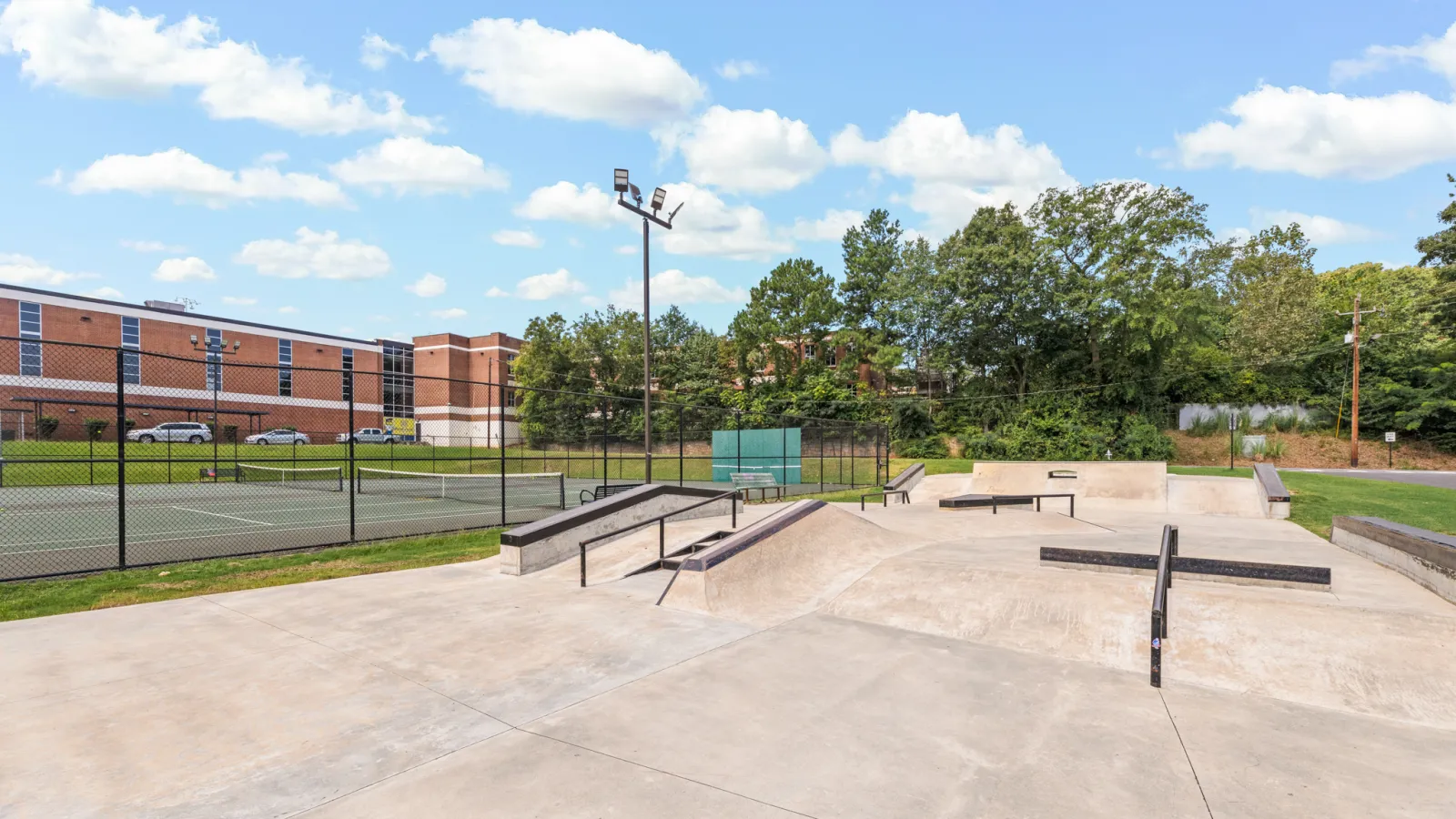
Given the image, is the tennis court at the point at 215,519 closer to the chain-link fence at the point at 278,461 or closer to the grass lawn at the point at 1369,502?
the chain-link fence at the point at 278,461

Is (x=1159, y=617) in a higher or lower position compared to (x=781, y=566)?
higher

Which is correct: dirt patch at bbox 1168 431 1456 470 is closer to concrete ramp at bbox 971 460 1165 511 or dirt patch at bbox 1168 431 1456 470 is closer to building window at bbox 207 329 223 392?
concrete ramp at bbox 971 460 1165 511

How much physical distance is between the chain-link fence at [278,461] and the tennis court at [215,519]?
0.09m

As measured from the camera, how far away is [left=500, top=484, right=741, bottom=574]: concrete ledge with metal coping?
885 centimetres

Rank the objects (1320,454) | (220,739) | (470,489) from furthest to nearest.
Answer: (1320,454) < (470,489) < (220,739)

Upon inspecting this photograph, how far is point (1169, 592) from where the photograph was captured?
20.5 ft

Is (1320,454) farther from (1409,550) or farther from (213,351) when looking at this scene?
(213,351)

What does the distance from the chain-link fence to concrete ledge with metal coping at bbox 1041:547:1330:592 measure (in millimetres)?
8829

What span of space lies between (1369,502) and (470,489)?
31.3 m

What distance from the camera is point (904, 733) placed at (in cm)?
398

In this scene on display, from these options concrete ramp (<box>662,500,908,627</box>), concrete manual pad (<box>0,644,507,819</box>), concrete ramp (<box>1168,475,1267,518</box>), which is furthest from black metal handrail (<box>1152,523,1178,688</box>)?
concrete ramp (<box>1168,475,1267,518</box>)

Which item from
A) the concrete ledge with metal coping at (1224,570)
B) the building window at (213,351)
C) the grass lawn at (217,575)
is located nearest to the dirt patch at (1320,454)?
the concrete ledge with metal coping at (1224,570)

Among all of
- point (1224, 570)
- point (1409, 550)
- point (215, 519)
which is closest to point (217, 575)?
point (215, 519)

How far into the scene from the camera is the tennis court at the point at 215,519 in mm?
11055
